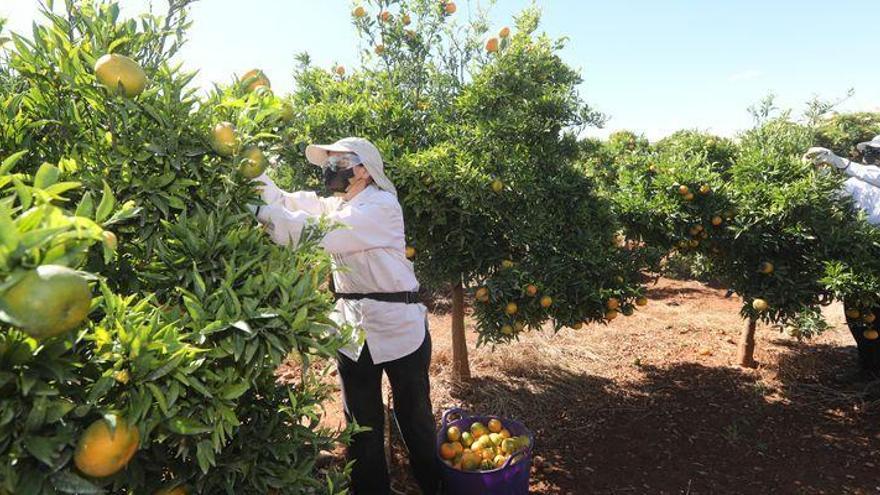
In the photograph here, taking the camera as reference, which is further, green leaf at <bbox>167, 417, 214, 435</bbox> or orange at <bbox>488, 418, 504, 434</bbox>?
orange at <bbox>488, 418, 504, 434</bbox>

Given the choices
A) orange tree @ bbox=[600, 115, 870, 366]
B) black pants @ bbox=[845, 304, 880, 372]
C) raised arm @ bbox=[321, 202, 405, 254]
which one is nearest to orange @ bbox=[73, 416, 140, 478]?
raised arm @ bbox=[321, 202, 405, 254]

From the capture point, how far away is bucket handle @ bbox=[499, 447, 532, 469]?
8.91 ft

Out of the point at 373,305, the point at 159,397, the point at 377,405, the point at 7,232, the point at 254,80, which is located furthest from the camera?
the point at 377,405

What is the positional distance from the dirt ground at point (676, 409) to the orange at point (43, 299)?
287 centimetres

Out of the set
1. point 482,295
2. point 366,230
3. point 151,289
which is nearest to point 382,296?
point 366,230

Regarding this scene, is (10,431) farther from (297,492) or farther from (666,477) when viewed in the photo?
(666,477)

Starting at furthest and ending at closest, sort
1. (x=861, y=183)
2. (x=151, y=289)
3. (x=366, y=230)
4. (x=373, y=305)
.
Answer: (x=861, y=183), (x=373, y=305), (x=366, y=230), (x=151, y=289)

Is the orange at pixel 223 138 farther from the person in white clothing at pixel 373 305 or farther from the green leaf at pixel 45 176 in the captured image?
the person in white clothing at pixel 373 305

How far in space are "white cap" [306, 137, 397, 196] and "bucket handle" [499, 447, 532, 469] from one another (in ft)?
5.18

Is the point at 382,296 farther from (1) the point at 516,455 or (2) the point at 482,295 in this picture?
(1) the point at 516,455

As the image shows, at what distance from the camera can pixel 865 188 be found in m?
3.92

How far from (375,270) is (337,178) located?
0.48 meters

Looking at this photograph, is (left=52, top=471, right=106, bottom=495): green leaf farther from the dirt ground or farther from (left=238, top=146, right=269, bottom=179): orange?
the dirt ground

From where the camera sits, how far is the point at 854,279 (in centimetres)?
344
